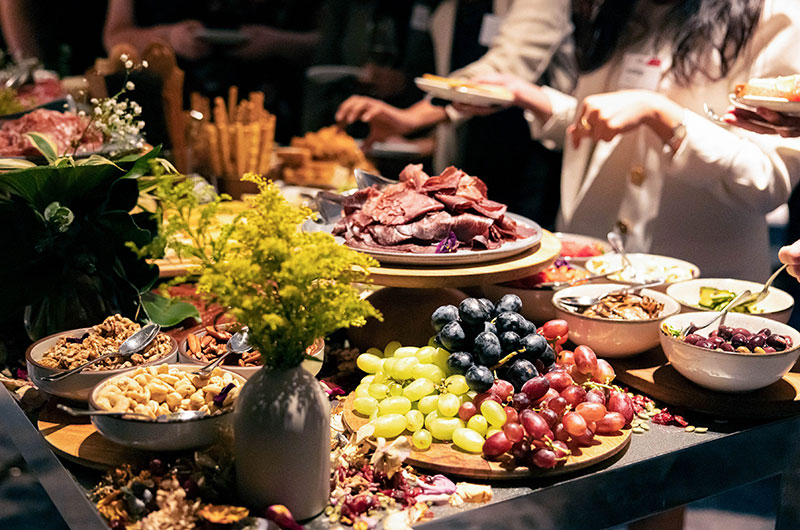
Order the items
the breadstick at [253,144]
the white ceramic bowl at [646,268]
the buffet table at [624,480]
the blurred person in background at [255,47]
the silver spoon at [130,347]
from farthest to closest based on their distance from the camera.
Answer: the blurred person in background at [255,47]
the breadstick at [253,144]
the white ceramic bowl at [646,268]
the silver spoon at [130,347]
the buffet table at [624,480]

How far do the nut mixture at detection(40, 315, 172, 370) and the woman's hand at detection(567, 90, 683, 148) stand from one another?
1.26 metres

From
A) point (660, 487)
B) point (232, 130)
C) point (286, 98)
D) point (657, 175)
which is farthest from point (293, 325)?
point (286, 98)

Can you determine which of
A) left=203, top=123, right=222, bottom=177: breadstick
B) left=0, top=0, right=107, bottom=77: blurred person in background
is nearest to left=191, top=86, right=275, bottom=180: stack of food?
left=203, top=123, right=222, bottom=177: breadstick

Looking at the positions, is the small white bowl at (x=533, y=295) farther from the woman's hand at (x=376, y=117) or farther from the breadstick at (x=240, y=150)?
the woman's hand at (x=376, y=117)

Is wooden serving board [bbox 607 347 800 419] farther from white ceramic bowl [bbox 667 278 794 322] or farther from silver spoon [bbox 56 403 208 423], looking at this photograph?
silver spoon [bbox 56 403 208 423]

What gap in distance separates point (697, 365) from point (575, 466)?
33cm

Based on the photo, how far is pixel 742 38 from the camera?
6.77ft

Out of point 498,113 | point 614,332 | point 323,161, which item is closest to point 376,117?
point 323,161

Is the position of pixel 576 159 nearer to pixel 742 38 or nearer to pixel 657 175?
pixel 657 175

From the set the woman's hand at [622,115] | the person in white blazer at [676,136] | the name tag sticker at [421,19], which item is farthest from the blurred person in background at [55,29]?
the woman's hand at [622,115]

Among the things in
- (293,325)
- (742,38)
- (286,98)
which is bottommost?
(286,98)

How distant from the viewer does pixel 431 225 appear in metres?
1.40

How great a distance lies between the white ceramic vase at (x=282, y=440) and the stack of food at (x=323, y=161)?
1.73 meters

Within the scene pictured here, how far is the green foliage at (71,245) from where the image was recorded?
4.42 ft
